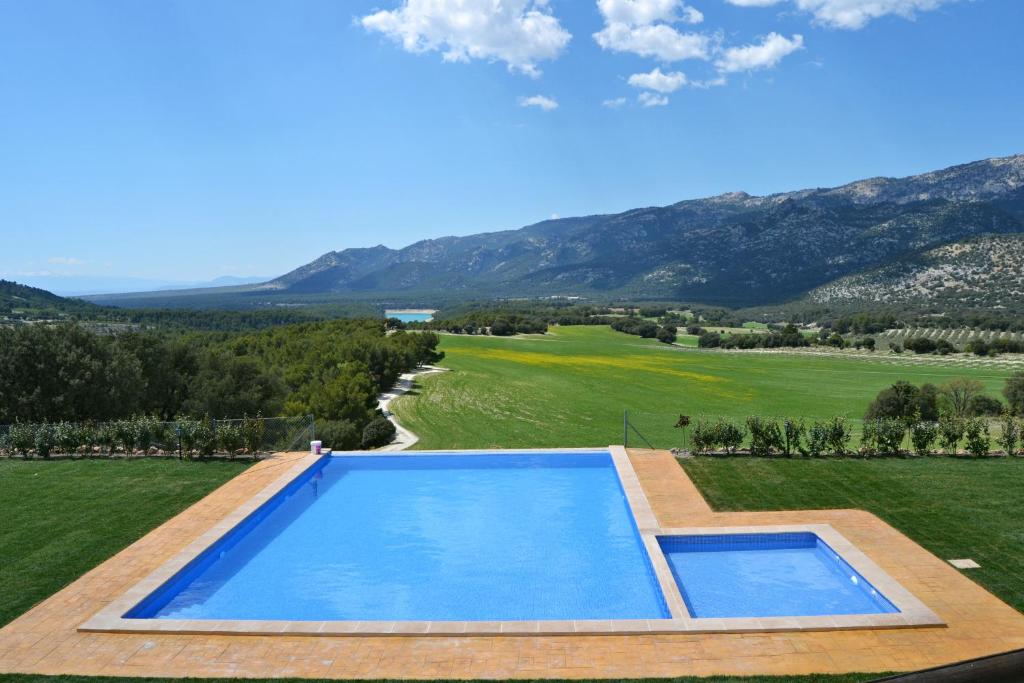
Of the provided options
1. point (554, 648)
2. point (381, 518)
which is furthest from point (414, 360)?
point (554, 648)

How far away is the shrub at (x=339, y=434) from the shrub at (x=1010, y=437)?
2054cm

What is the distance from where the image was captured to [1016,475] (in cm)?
1548

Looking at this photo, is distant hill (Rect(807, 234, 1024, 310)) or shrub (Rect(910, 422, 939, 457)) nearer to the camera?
shrub (Rect(910, 422, 939, 457))

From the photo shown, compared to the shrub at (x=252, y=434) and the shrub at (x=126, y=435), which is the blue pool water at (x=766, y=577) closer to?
the shrub at (x=252, y=434)

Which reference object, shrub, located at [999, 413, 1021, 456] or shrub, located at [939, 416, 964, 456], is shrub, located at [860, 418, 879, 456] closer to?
shrub, located at [939, 416, 964, 456]

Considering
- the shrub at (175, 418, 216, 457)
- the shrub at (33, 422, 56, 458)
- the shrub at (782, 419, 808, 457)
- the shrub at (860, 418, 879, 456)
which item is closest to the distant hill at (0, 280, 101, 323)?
the shrub at (33, 422, 56, 458)

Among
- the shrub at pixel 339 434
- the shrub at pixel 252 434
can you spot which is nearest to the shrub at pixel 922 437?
the shrub at pixel 252 434

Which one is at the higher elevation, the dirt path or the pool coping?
the pool coping

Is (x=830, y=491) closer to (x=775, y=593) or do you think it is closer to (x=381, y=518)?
(x=775, y=593)

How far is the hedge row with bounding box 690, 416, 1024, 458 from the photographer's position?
1759 centimetres

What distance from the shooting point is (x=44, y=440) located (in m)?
18.5

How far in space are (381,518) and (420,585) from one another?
12.6ft

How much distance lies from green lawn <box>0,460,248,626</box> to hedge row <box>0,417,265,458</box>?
66cm

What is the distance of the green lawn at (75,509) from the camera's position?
1093 cm
